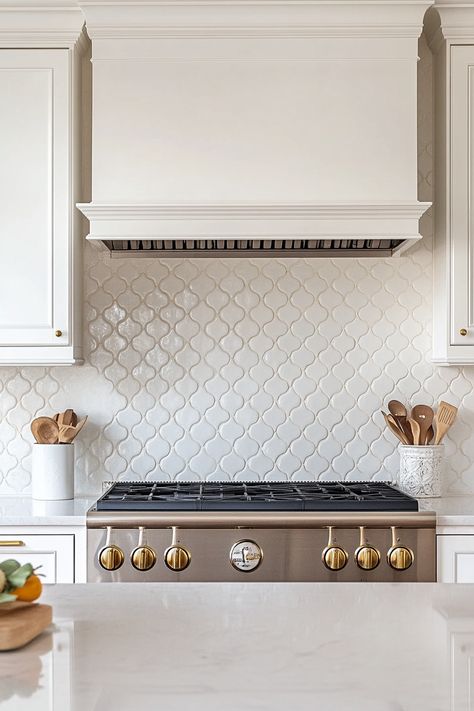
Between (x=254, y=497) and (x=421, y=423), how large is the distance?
0.77 m

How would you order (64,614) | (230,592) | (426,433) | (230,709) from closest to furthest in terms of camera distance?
1. (230,709)
2. (64,614)
3. (230,592)
4. (426,433)

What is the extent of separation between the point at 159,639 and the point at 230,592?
31cm

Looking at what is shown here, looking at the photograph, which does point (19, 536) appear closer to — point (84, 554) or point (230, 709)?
point (84, 554)

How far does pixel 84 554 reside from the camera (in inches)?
103

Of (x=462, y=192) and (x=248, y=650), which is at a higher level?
(x=462, y=192)

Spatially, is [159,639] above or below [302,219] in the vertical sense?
below

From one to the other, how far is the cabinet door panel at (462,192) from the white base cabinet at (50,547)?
151cm

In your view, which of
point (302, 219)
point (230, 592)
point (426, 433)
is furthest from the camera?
point (426, 433)

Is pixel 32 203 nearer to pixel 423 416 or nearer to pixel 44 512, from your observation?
pixel 44 512

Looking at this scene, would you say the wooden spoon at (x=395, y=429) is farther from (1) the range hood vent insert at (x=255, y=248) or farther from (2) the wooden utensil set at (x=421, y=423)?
(1) the range hood vent insert at (x=255, y=248)

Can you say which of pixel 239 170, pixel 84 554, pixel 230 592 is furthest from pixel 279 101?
pixel 230 592

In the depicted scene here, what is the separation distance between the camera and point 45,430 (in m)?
3.01

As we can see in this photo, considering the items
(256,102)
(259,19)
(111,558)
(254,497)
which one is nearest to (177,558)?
(111,558)

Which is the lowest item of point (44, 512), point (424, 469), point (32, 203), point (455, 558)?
point (455, 558)
